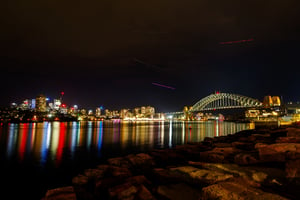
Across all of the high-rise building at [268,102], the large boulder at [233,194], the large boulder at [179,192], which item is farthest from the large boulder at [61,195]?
the high-rise building at [268,102]

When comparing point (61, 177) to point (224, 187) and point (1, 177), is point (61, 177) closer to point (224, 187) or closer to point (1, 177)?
point (1, 177)

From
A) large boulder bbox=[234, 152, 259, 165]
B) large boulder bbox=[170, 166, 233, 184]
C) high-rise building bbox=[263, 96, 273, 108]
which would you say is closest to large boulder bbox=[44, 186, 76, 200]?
large boulder bbox=[170, 166, 233, 184]

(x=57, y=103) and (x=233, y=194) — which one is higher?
(x=57, y=103)

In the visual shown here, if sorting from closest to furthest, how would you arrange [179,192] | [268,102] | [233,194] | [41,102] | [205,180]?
[233,194] < [179,192] < [205,180] < [268,102] < [41,102]

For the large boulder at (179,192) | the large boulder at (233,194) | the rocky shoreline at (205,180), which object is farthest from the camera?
the large boulder at (179,192)

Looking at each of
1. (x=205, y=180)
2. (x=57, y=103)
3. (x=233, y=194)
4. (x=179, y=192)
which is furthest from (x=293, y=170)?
(x=57, y=103)

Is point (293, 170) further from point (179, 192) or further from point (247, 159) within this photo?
point (179, 192)

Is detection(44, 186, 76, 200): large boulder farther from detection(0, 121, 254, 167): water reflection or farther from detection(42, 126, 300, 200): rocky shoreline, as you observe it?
detection(0, 121, 254, 167): water reflection

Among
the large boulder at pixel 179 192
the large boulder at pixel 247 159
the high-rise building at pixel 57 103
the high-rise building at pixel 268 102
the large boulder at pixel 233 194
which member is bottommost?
the large boulder at pixel 179 192

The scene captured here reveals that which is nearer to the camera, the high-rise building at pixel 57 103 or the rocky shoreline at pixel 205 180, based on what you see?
the rocky shoreline at pixel 205 180

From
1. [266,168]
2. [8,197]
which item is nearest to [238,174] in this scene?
[266,168]

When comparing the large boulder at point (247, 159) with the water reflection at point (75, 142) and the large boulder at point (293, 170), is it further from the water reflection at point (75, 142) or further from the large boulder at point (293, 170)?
the water reflection at point (75, 142)

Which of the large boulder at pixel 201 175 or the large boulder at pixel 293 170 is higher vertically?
the large boulder at pixel 293 170
